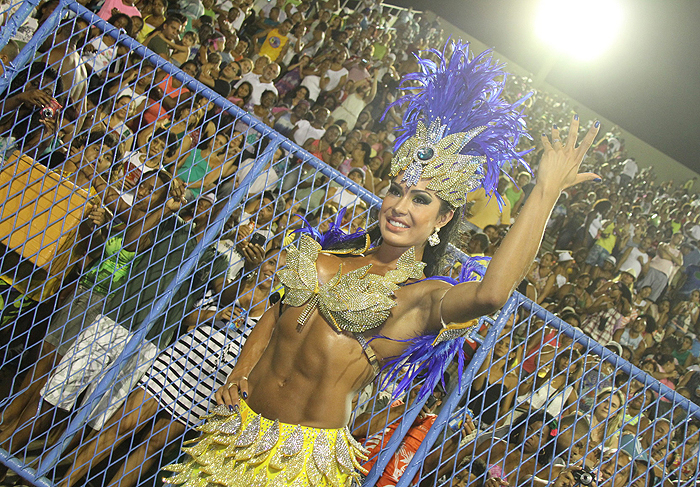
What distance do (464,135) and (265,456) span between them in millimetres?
1449

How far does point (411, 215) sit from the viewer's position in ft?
7.41

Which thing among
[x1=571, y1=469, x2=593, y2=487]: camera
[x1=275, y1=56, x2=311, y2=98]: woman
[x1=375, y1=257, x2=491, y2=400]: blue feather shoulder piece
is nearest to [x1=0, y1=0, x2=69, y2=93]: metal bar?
[x1=375, y1=257, x2=491, y2=400]: blue feather shoulder piece

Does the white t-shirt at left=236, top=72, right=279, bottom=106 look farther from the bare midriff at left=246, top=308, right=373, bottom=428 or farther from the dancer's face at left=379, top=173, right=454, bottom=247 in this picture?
the bare midriff at left=246, top=308, right=373, bottom=428

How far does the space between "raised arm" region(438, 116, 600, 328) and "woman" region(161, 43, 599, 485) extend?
0.66 ft

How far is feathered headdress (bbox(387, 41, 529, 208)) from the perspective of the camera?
7.41ft

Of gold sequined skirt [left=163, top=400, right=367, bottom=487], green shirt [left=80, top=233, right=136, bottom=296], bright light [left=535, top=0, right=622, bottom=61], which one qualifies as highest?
bright light [left=535, top=0, right=622, bottom=61]

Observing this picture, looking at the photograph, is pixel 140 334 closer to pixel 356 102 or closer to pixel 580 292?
pixel 356 102

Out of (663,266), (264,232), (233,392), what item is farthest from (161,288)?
(663,266)

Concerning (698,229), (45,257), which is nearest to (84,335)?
(45,257)

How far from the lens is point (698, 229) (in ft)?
39.3

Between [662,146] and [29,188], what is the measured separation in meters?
16.6

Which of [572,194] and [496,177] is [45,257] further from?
[572,194]

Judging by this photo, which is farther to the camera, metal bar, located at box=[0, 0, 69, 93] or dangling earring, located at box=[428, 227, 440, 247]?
metal bar, located at box=[0, 0, 69, 93]

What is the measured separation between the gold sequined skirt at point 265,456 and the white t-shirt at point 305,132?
451cm
